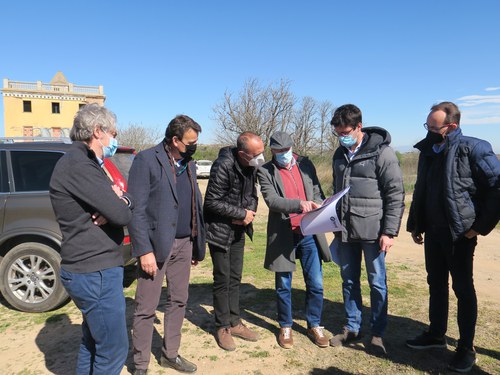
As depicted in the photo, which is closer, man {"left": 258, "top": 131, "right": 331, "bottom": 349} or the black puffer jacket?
the black puffer jacket

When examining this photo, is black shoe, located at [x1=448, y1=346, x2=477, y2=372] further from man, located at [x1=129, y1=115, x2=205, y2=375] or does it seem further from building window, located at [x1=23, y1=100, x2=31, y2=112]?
building window, located at [x1=23, y1=100, x2=31, y2=112]

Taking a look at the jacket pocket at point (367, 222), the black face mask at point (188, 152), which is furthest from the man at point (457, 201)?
the black face mask at point (188, 152)

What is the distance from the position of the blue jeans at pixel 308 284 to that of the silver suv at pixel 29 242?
1.89 meters

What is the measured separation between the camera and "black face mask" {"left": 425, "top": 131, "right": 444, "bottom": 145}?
3172mm

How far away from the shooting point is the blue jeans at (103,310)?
2215 mm

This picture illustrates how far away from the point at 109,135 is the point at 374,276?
8.14ft

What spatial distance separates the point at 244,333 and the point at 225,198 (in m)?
1.35

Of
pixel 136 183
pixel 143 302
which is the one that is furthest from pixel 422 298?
pixel 136 183

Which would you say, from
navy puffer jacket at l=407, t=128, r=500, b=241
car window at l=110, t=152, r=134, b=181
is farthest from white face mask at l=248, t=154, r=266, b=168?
car window at l=110, t=152, r=134, b=181

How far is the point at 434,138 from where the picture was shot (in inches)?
127

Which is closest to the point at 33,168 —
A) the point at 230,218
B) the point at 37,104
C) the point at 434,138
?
the point at 230,218

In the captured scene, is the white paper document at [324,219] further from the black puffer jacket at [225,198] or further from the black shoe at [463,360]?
the black shoe at [463,360]

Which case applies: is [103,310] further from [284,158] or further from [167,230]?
[284,158]

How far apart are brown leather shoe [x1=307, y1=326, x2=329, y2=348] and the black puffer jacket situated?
116cm
